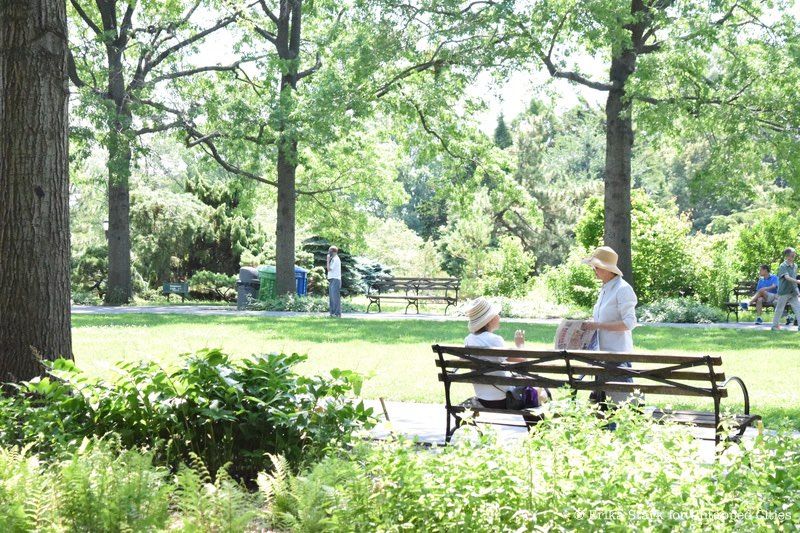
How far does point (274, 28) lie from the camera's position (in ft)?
98.8

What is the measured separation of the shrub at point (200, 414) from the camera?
5555 mm

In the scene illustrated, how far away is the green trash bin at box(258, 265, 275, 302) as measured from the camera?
27641 mm

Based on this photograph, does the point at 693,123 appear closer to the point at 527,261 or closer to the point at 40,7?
the point at 527,261

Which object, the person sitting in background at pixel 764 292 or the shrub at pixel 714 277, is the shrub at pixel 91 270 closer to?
the shrub at pixel 714 277

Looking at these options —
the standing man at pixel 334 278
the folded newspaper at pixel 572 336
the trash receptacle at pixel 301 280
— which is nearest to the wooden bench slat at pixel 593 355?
the folded newspaper at pixel 572 336

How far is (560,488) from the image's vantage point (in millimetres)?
3762

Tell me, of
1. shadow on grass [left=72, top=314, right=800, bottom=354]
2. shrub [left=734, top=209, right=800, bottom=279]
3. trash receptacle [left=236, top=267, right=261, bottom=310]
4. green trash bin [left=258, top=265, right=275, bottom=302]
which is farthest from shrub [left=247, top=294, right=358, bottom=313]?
shrub [left=734, top=209, right=800, bottom=279]

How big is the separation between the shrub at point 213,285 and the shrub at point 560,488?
30.2 metres

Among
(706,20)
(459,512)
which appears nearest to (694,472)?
(459,512)

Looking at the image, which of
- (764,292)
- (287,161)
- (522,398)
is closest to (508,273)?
(287,161)

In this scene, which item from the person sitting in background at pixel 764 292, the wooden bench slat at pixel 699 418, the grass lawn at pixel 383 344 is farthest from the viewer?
the person sitting in background at pixel 764 292

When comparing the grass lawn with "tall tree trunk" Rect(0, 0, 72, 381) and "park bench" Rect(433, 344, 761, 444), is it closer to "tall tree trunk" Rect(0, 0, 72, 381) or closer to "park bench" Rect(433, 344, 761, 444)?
"tall tree trunk" Rect(0, 0, 72, 381)

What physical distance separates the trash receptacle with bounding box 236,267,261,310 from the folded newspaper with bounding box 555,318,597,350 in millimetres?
19631

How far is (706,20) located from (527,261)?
1178cm
